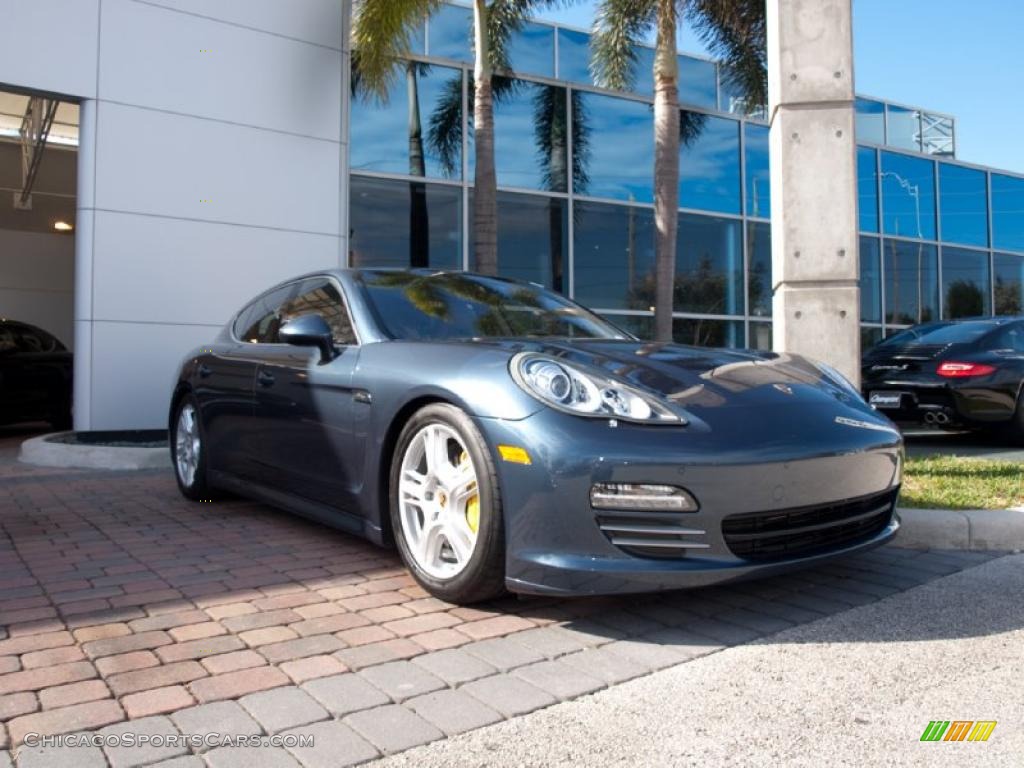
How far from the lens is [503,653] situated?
8.90ft

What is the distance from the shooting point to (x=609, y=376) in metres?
3.01

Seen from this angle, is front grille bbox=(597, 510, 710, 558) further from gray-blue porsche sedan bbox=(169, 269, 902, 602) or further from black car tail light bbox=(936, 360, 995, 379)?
black car tail light bbox=(936, 360, 995, 379)

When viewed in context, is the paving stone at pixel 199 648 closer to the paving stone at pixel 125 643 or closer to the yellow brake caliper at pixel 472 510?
the paving stone at pixel 125 643

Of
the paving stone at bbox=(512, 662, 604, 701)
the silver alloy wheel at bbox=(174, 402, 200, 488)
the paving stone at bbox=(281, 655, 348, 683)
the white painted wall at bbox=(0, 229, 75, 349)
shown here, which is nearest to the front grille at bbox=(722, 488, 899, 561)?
the paving stone at bbox=(512, 662, 604, 701)

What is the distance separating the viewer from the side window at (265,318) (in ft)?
15.4

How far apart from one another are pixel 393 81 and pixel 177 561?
24.3 ft

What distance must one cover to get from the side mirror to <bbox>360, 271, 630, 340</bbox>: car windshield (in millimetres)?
251

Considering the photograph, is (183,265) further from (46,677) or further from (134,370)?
(46,677)

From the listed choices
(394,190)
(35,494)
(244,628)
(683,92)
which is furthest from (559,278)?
(683,92)

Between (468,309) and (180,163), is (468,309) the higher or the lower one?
the lower one

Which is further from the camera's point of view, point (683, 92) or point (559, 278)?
point (683, 92)

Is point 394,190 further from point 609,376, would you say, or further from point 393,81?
point 609,376

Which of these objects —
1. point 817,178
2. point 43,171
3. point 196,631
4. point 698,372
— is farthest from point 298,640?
point 43,171

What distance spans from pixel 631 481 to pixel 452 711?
879 millimetres
